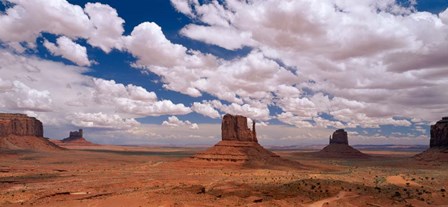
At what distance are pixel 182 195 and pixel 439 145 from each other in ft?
315

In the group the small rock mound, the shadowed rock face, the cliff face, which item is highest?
the cliff face

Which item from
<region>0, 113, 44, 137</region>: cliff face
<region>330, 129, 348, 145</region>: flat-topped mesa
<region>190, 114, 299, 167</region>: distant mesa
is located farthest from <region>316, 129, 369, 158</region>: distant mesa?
<region>0, 113, 44, 137</region>: cliff face

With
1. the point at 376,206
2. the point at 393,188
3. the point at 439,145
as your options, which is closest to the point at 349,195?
the point at 376,206

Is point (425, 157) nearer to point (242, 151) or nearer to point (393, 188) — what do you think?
point (242, 151)

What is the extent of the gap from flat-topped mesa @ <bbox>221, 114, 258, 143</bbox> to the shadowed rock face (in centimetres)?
5722

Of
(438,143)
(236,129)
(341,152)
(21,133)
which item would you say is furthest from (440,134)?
(21,133)

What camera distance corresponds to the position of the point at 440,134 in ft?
352

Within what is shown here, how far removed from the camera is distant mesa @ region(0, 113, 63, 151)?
146375 mm

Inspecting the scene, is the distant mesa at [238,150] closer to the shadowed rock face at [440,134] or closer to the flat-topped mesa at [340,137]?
the shadowed rock face at [440,134]

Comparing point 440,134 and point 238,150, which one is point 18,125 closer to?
point 238,150

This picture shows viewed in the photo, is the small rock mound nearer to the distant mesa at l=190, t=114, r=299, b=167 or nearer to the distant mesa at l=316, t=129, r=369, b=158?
the distant mesa at l=316, t=129, r=369, b=158

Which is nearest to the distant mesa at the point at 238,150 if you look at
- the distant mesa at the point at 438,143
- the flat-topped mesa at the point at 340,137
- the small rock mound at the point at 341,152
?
the distant mesa at the point at 438,143

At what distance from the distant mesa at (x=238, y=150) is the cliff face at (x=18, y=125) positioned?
10071 centimetres

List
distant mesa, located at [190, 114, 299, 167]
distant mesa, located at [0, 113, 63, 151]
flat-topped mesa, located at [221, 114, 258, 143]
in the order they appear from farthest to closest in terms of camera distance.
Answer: distant mesa, located at [0, 113, 63, 151] < flat-topped mesa, located at [221, 114, 258, 143] < distant mesa, located at [190, 114, 299, 167]
